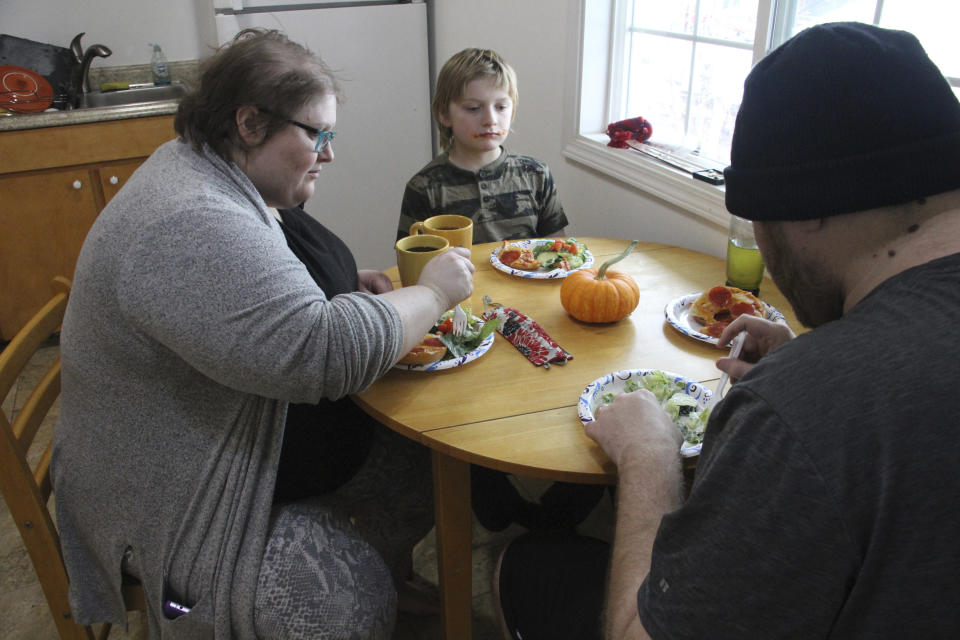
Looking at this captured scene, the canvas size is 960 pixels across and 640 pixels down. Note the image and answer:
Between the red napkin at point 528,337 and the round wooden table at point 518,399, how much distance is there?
0.02 metres

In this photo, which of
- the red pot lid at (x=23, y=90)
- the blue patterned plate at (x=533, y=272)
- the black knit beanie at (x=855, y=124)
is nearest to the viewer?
the black knit beanie at (x=855, y=124)

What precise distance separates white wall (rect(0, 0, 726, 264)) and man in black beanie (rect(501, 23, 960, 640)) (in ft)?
3.74

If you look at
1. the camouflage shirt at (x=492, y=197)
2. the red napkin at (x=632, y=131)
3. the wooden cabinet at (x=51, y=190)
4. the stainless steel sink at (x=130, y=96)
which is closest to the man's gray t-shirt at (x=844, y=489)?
the camouflage shirt at (x=492, y=197)

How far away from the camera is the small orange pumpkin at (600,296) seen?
1.36 metres

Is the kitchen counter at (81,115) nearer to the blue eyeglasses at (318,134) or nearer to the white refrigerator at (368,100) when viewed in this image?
the white refrigerator at (368,100)

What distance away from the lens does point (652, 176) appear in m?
2.06

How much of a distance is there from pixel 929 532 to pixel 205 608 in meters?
0.96

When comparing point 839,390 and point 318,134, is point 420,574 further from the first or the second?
point 839,390

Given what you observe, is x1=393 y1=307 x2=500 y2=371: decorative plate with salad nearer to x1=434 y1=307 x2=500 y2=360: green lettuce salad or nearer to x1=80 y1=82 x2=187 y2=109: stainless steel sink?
x1=434 y1=307 x2=500 y2=360: green lettuce salad

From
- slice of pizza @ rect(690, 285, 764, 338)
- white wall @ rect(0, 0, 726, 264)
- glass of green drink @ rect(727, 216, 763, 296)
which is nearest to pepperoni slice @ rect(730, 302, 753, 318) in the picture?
slice of pizza @ rect(690, 285, 764, 338)

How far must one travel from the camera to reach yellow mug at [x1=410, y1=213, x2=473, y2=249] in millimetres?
1398

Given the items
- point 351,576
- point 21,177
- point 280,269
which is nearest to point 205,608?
point 351,576

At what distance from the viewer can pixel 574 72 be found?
2383mm

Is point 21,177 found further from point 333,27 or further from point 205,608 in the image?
point 205,608
